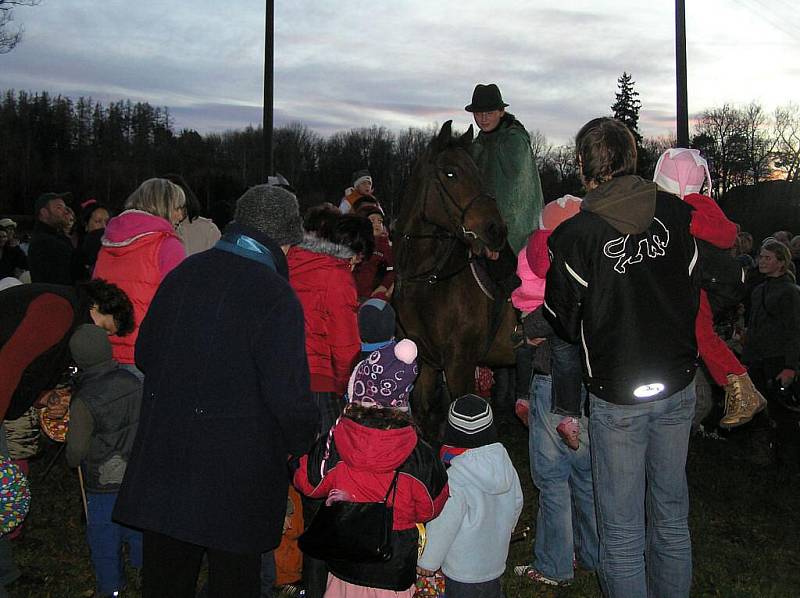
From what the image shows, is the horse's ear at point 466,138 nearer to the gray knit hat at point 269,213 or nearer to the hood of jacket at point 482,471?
the gray knit hat at point 269,213

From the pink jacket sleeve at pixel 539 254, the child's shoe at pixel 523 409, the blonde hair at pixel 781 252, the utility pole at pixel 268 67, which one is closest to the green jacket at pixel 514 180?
the child's shoe at pixel 523 409

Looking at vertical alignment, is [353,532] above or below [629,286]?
below

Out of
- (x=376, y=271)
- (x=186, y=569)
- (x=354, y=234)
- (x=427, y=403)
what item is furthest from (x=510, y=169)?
(x=186, y=569)

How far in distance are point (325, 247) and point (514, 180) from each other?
97.8 inches

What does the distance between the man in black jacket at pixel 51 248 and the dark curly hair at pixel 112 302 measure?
3497 mm

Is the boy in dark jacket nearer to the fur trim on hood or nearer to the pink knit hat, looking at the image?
the fur trim on hood

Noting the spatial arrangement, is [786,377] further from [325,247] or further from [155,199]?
[155,199]

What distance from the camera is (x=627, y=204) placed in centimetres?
313

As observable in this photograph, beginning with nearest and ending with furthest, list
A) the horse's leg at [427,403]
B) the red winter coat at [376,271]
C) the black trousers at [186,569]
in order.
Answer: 1. the black trousers at [186,569]
2. the horse's leg at [427,403]
3. the red winter coat at [376,271]

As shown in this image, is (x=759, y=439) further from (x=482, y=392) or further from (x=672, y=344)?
(x=672, y=344)

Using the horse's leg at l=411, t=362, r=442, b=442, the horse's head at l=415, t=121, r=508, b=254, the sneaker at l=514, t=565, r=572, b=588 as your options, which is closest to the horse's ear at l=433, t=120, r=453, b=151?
the horse's head at l=415, t=121, r=508, b=254

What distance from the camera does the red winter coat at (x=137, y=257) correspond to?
14.5 feet

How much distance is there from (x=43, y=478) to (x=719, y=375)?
5.42 m

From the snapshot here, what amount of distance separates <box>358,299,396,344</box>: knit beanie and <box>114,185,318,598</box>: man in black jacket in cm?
78
